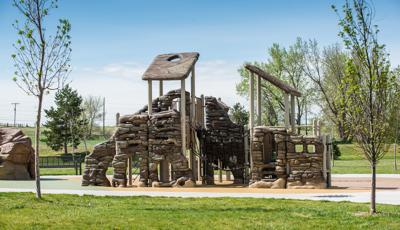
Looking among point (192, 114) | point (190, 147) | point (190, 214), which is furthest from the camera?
point (192, 114)

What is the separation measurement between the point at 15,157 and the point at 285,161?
14561 millimetres

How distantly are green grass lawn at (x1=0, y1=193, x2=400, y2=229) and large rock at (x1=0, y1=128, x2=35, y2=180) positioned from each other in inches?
548

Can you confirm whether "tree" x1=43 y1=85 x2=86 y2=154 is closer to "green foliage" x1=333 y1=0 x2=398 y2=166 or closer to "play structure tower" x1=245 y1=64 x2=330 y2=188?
"play structure tower" x1=245 y1=64 x2=330 y2=188

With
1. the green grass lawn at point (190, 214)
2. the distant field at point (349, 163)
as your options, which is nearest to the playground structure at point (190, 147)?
the distant field at point (349, 163)

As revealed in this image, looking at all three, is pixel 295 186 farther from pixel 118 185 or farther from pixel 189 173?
pixel 118 185

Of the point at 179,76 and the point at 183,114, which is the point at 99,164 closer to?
the point at 183,114

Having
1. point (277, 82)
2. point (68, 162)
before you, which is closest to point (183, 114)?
point (277, 82)

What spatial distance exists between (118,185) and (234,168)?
5285 mm

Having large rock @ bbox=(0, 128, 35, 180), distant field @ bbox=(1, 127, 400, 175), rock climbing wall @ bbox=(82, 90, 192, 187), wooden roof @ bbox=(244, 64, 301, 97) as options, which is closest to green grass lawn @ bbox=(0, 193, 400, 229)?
rock climbing wall @ bbox=(82, 90, 192, 187)

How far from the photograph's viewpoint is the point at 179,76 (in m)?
24.2

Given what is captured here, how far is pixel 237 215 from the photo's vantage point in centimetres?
1286

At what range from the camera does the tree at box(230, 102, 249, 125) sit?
2489 inches

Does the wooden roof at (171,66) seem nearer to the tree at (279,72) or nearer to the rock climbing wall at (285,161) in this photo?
the rock climbing wall at (285,161)

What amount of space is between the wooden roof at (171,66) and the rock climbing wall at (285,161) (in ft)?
13.2
